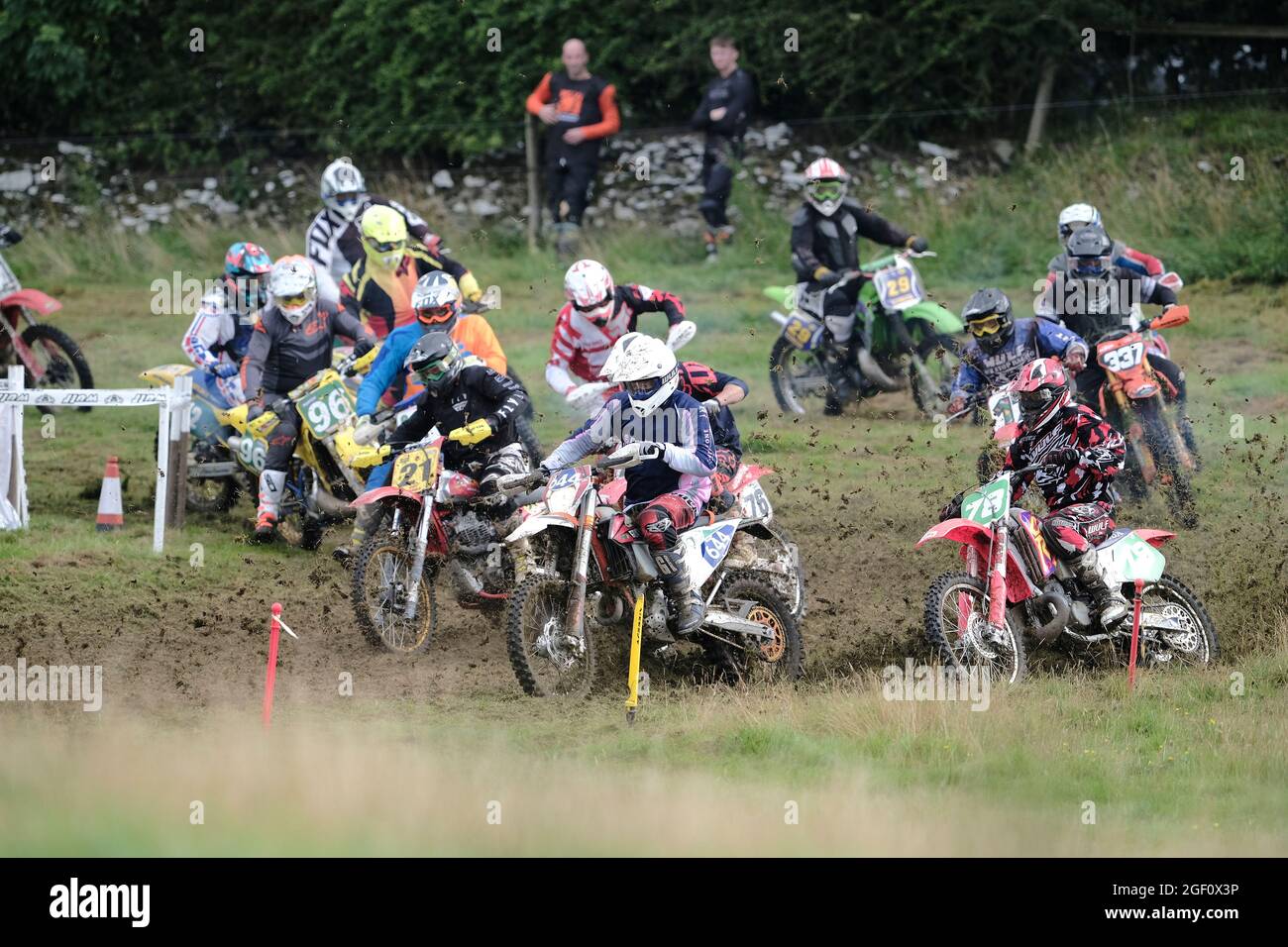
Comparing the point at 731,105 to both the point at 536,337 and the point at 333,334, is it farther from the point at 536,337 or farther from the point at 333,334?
the point at 333,334

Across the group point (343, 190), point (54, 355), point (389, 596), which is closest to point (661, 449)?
point (389, 596)

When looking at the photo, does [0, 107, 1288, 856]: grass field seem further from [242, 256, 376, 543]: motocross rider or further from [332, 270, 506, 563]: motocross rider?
[332, 270, 506, 563]: motocross rider

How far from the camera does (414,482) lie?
12227 mm

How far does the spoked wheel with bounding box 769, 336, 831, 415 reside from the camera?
18531 mm

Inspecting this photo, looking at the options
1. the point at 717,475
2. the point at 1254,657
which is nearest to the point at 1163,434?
the point at 1254,657

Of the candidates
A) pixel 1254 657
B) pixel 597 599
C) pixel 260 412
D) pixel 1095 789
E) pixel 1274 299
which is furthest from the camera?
pixel 1274 299

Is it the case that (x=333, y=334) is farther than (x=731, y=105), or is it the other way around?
(x=731, y=105)

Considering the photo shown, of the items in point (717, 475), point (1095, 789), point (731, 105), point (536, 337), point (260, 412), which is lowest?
point (1095, 789)

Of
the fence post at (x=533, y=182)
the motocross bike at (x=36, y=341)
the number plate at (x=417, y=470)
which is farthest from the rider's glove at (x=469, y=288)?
the fence post at (x=533, y=182)

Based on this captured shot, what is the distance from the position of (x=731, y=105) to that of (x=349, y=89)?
6381 millimetres

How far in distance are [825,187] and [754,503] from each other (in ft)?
23.7

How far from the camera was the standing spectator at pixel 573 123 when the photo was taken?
23141 mm

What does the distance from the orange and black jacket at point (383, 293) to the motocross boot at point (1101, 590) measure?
6.22m

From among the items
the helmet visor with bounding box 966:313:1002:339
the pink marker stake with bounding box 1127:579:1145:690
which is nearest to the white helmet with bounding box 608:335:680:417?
the pink marker stake with bounding box 1127:579:1145:690
